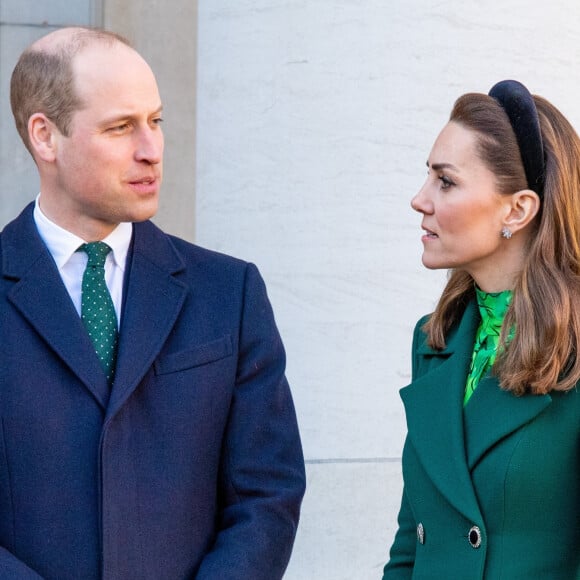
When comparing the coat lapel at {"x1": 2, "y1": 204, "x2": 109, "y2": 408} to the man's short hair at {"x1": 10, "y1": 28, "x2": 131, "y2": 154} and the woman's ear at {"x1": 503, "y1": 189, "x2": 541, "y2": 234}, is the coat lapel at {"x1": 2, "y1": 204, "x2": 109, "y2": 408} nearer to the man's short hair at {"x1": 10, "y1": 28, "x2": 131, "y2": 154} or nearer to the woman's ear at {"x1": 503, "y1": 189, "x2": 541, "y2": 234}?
the man's short hair at {"x1": 10, "y1": 28, "x2": 131, "y2": 154}

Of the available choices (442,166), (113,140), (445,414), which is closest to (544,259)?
(442,166)

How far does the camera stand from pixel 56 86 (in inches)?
130

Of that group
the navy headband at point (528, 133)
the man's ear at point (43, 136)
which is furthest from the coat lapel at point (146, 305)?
the navy headband at point (528, 133)

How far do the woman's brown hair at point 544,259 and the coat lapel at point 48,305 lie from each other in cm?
97

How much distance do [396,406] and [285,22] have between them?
57.7 inches

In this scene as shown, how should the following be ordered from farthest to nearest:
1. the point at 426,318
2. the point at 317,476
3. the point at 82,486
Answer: the point at 317,476
the point at 426,318
the point at 82,486

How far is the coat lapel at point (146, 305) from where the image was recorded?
3180 mm

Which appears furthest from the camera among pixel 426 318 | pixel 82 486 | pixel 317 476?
pixel 317 476

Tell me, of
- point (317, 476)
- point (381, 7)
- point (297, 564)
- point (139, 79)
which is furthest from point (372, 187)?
point (139, 79)

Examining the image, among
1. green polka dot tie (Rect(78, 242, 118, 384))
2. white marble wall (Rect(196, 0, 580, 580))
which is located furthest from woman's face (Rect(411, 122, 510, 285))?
white marble wall (Rect(196, 0, 580, 580))

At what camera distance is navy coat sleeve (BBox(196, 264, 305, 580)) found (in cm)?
323

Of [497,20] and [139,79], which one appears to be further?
[497,20]

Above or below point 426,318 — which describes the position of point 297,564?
below

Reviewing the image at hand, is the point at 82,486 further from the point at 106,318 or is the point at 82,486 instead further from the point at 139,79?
the point at 139,79
